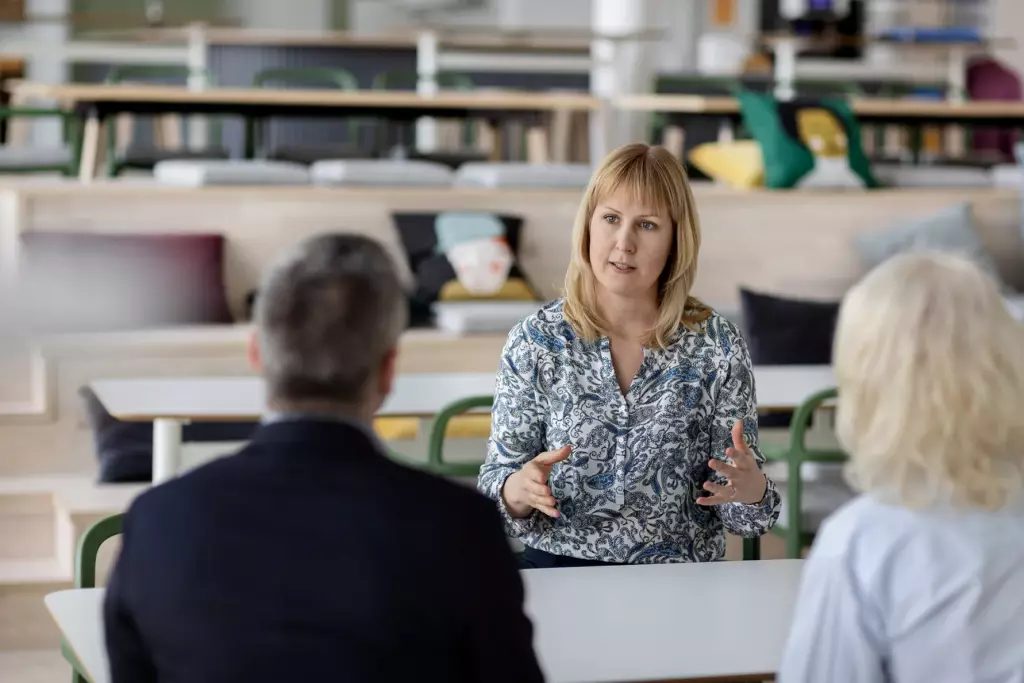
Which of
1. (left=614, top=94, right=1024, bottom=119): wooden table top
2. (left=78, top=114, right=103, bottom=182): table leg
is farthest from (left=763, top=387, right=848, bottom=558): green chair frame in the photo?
(left=78, top=114, right=103, bottom=182): table leg

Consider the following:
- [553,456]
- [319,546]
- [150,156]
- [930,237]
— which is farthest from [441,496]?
[150,156]

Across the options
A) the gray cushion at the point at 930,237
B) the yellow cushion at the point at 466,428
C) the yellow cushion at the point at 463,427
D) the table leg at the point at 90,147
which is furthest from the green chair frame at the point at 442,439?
the gray cushion at the point at 930,237

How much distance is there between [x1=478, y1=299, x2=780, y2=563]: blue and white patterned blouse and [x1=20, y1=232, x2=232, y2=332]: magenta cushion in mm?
3008

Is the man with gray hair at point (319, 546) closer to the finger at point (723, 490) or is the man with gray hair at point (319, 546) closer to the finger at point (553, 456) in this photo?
the finger at point (553, 456)

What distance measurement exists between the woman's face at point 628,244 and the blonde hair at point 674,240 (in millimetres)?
13

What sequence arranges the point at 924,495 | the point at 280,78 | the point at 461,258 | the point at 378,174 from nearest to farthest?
the point at 924,495 → the point at 461,258 → the point at 378,174 → the point at 280,78

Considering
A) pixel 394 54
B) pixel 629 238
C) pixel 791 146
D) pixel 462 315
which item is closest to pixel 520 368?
pixel 629 238

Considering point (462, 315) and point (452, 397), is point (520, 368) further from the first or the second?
point (462, 315)

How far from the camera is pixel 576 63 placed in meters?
8.38

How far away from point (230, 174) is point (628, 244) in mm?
3328

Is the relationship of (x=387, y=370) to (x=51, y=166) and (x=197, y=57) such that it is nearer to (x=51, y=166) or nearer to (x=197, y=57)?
(x=51, y=166)

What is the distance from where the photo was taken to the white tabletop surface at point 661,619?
1692 mm

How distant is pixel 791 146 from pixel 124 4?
808 cm

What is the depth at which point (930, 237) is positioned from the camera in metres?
5.72
